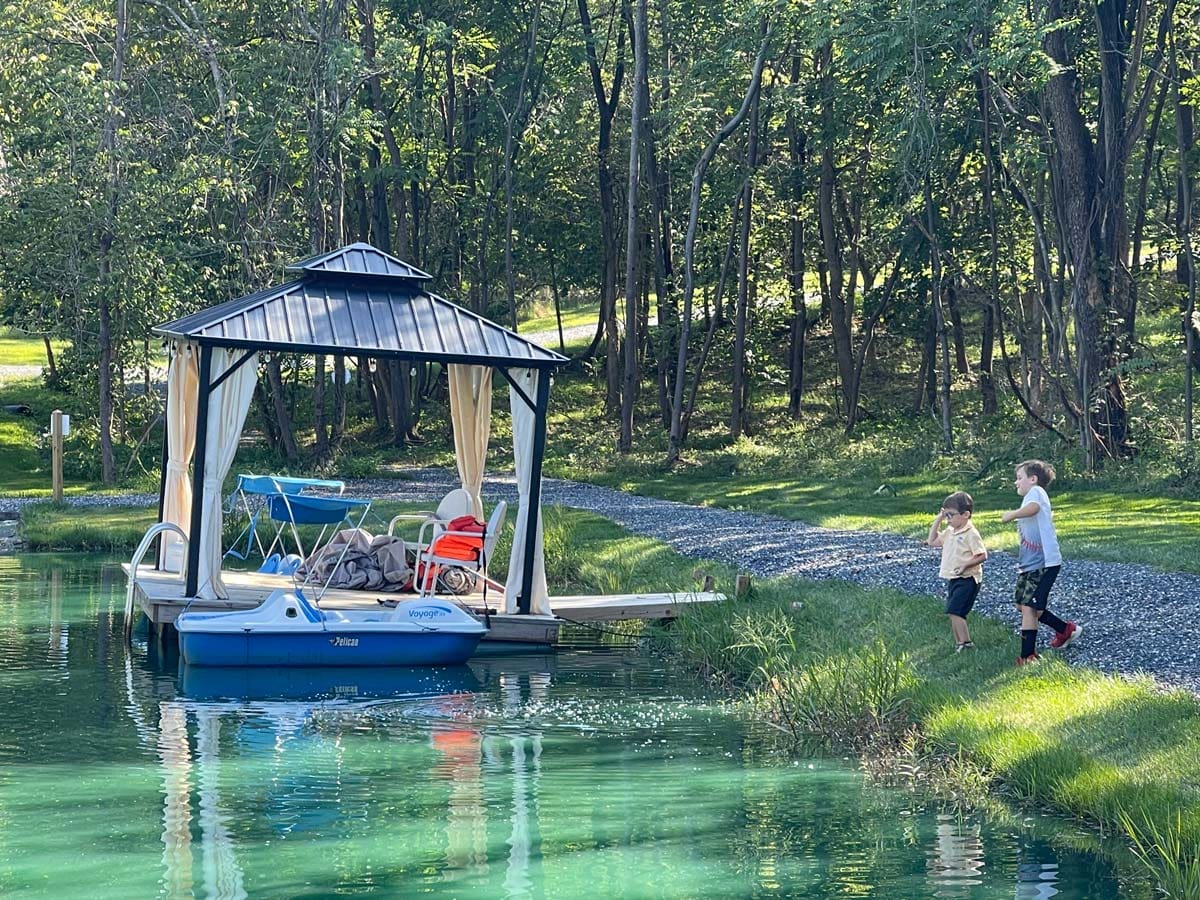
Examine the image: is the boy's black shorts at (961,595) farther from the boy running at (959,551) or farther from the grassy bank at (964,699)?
the grassy bank at (964,699)

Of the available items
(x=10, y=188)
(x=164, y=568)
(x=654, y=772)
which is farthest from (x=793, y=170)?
(x=654, y=772)

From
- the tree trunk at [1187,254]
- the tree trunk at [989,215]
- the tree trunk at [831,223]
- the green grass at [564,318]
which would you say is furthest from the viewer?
the green grass at [564,318]

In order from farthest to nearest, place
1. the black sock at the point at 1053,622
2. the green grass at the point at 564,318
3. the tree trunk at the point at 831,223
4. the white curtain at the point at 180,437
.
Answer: the green grass at the point at 564,318
the tree trunk at the point at 831,223
the white curtain at the point at 180,437
the black sock at the point at 1053,622

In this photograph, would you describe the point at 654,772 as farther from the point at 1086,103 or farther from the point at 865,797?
the point at 1086,103

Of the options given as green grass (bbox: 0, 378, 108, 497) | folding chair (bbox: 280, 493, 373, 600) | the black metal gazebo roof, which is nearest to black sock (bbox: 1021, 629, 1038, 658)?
the black metal gazebo roof

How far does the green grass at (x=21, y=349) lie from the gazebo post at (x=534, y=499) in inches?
1403

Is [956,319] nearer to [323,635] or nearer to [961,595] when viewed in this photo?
[323,635]

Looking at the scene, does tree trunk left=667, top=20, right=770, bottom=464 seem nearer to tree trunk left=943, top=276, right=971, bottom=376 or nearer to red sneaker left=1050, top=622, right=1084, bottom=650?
tree trunk left=943, top=276, right=971, bottom=376

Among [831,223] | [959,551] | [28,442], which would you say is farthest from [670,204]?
[959,551]

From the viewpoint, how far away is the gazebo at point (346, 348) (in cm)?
1441

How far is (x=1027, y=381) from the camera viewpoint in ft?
104

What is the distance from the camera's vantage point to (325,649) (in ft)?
45.7

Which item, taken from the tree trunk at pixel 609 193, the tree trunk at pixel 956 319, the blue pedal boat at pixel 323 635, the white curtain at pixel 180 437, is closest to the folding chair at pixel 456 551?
the blue pedal boat at pixel 323 635

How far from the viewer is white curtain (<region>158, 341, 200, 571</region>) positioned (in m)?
17.0
